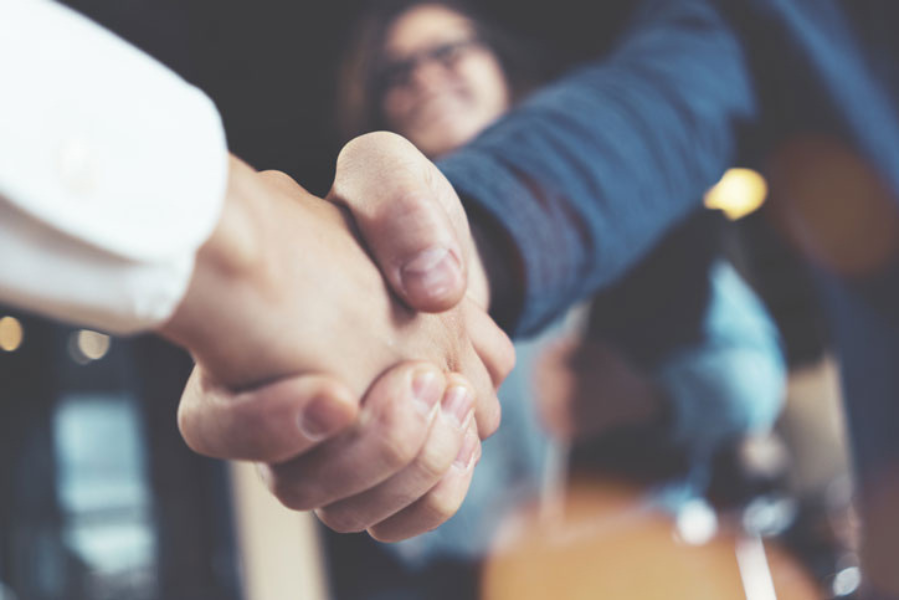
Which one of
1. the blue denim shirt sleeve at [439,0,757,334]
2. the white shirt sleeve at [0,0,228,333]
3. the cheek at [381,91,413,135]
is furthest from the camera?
→ the cheek at [381,91,413,135]

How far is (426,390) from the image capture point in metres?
0.20

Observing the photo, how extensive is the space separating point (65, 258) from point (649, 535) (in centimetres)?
63

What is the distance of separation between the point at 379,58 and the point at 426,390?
1.28ft

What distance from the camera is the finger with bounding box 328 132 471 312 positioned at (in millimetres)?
213

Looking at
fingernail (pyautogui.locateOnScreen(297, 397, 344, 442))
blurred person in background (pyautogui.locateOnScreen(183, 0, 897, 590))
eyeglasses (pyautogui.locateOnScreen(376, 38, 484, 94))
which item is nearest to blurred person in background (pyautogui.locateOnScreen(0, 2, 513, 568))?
fingernail (pyautogui.locateOnScreen(297, 397, 344, 442))

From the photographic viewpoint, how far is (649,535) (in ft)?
2.24

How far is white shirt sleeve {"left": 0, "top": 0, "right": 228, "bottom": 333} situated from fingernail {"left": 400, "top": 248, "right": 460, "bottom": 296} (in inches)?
2.3

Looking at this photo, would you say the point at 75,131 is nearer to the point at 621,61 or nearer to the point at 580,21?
the point at 621,61

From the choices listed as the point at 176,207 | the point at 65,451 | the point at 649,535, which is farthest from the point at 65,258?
the point at 65,451

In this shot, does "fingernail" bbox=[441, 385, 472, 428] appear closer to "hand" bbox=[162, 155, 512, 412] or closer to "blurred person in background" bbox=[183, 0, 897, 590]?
"hand" bbox=[162, 155, 512, 412]

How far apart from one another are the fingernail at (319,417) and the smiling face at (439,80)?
28 centimetres

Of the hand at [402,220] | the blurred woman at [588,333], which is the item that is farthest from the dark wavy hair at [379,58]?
the hand at [402,220]

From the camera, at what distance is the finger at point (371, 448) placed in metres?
0.19

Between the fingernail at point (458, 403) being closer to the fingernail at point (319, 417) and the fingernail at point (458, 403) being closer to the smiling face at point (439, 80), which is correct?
the fingernail at point (319, 417)
